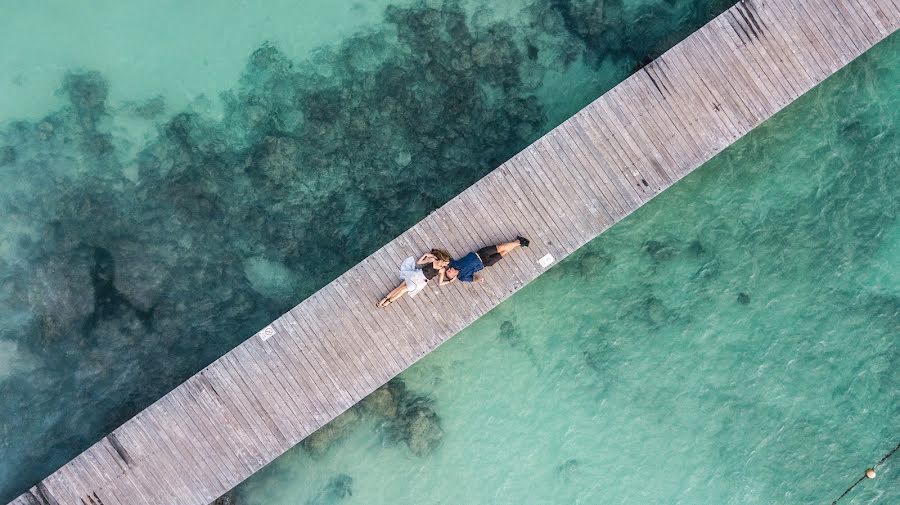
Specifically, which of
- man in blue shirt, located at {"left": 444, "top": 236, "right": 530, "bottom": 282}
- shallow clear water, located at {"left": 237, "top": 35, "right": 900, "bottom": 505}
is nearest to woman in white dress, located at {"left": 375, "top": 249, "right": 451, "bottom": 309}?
man in blue shirt, located at {"left": 444, "top": 236, "right": 530, "bottom": 282}

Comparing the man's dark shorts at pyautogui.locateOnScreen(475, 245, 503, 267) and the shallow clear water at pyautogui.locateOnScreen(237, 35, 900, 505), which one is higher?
the man's dark shorts at pyautogui.locateOnScreen(475, 245, 503, 267)

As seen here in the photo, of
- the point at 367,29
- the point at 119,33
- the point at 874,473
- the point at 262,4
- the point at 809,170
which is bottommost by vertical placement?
the point at 874,473

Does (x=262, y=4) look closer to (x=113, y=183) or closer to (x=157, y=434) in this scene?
(x=113, y=183)

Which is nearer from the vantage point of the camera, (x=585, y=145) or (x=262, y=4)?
(x=585, y=145)

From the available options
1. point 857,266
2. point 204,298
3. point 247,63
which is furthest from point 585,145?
point 204,298

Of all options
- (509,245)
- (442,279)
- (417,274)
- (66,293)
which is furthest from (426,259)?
(66,293)

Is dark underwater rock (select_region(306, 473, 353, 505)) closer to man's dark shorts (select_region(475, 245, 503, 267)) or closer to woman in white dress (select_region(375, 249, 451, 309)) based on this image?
woman in white dress (select_region(375, 249, 451, 309))

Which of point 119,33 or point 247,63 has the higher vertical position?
point 119,33

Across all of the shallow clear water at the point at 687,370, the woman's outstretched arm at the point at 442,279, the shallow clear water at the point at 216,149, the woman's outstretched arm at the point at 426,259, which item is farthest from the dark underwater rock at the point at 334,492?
the woman's outstretched arm at the point at 426,259

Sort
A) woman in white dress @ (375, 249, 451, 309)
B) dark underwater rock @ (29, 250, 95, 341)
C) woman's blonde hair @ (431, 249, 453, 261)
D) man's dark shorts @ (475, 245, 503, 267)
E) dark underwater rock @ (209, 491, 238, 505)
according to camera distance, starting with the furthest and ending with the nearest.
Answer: dark underwater rock @ (209, 491, 238, 505) < dark underwater rock @ (29, 250, 95, 341) < man's dark shorts @ (475, 245, 503, 267) < woman in white dress @ (375, 249, 451, 309) < woman's blonde hair @ (431, 249, 453, 261)
